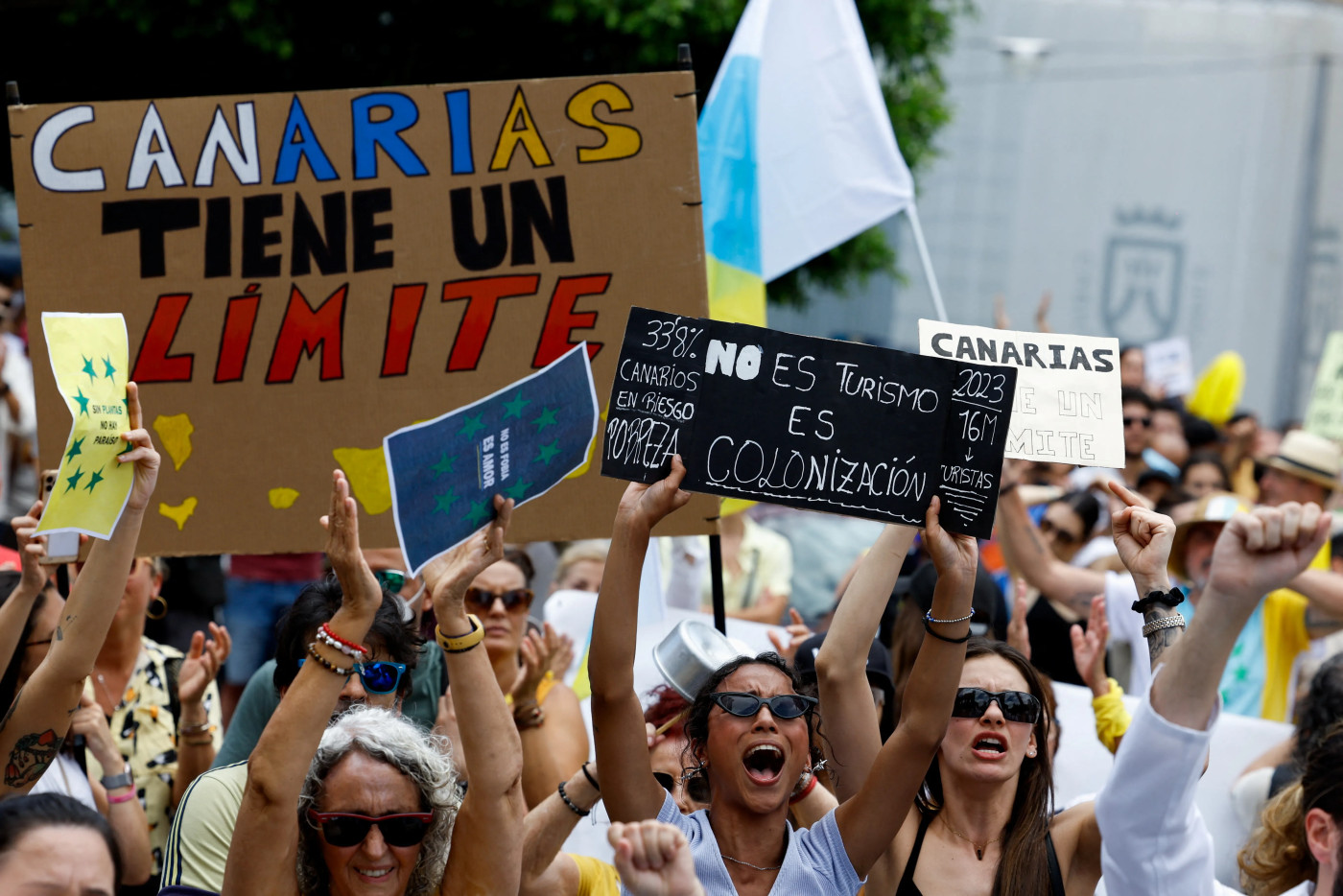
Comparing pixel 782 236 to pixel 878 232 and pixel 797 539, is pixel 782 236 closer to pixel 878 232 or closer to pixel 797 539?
pixel 797 539

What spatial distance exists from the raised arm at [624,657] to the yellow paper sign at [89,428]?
1048mm

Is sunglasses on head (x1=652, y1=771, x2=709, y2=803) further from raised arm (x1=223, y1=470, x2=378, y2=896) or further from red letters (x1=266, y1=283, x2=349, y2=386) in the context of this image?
red letters (x1=266, y1=283, x2=349, y2=386)

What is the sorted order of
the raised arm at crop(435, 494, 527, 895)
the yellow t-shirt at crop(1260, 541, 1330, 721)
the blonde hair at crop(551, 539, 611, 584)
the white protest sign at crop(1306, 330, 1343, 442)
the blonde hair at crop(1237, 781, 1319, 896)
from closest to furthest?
the raised arm at crop(435, 494, 527, 895) < the blonde hair at crop(1237, 781, 1319, 896) < the yellow t-shirt at crop(1260, 541, 1330, 721) < the blonde hair at crop(551, 539, 611, 584) < the white protest sign at crop(1306, 330, 1343, 442)

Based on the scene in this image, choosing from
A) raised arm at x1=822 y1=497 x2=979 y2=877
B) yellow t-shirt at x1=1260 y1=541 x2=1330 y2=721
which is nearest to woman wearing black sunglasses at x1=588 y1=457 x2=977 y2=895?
raised arm at x1=822 y1=497 x2=979 y2=877

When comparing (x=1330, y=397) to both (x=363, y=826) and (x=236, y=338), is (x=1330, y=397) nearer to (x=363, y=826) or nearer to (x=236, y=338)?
(x=236, y=338)

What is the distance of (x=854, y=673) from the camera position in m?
3.24

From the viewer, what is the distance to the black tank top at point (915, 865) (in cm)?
308

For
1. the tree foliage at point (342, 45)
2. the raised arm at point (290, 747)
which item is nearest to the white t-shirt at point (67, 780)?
the raised arm at point (290, 747)

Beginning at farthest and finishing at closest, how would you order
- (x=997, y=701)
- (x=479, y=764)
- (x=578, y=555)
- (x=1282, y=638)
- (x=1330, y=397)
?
1. (x=1330, y=397)
2. (x=578, y=555)
3. (x=1282, y=638)
4. (x=997, y=701)
5. (x=479, y=764)

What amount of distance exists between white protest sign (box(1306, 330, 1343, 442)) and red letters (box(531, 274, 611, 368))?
5.22 meters

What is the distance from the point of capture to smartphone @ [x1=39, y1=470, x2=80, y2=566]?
3.50 m

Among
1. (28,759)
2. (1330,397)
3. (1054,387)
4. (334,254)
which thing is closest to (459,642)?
(28,759)

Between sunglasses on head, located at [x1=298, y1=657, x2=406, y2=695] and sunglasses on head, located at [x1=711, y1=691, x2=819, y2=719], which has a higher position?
sunglasses on head, located at [x1=711, y1=691, x2=819, y2=719]

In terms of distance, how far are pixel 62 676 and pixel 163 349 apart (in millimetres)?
1190
